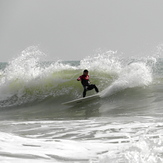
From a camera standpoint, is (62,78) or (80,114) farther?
(62,78)

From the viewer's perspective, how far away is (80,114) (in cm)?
1005

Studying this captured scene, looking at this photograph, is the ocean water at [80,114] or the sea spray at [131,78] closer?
the ocean water at [80,114]

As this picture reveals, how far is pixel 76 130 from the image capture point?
661 cm

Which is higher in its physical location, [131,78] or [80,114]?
[131,78]

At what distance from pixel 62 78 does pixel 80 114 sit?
6.91m

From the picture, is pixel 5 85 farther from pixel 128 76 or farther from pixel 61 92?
pixel 128 76

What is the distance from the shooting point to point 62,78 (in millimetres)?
16766

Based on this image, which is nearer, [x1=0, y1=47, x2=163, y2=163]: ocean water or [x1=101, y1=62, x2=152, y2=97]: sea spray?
[x1=0, y1=47, x2=163, y2=163]: ocean water

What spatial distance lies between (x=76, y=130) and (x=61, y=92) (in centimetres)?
870

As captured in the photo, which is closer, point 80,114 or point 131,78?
point 80,114

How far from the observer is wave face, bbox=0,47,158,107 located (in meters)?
14.8

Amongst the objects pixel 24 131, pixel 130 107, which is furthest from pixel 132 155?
pixel 130 107

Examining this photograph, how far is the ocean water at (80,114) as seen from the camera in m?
4.41

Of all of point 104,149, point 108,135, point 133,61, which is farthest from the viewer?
point 133,61
